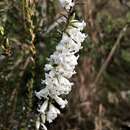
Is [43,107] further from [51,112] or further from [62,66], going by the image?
[62,66]

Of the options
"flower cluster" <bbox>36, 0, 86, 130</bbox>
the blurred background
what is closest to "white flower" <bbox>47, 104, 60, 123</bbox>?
"flower cluster" <bbox>36, 0, 86, 130</bbox>

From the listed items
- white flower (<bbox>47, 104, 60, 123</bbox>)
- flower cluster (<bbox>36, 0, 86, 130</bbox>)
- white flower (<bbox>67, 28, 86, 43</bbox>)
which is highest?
white flower (<bbox>67, 28, 86, 43</bbox>)

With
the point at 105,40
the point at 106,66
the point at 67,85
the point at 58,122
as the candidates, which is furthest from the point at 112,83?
the point at 67,85

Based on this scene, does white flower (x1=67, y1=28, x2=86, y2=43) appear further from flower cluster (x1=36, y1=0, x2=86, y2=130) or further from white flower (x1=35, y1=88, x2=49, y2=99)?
white flower (x1=35, y1=88, x2=49, y2=99)

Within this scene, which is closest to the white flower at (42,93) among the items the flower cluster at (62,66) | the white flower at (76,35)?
the flower cluster at (62,66)

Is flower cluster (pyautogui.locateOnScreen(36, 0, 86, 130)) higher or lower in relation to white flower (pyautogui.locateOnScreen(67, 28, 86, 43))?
lower

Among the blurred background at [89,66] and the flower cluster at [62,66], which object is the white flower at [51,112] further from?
the blurred background at [89,66]
